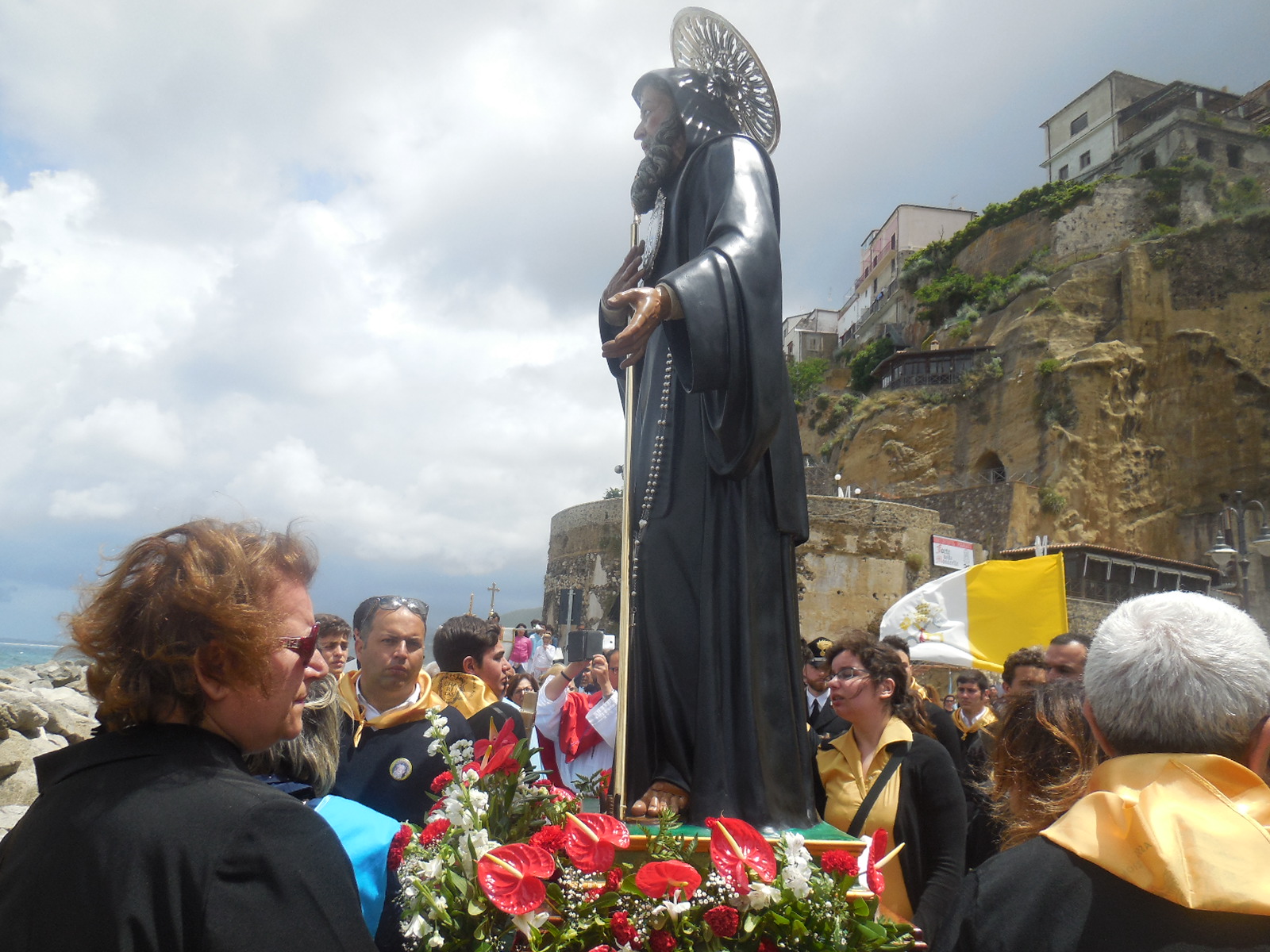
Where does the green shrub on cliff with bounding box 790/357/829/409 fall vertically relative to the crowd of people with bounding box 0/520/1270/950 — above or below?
above

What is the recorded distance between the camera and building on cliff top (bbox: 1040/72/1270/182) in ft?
132

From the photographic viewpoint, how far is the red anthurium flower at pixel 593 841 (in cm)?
164

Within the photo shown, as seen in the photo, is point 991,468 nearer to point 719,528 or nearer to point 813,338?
point 813,338

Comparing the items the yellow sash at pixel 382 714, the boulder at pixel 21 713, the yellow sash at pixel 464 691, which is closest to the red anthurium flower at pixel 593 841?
the yellow sash at pixel 382 714

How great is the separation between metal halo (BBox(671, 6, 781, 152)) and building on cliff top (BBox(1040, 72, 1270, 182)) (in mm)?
45328

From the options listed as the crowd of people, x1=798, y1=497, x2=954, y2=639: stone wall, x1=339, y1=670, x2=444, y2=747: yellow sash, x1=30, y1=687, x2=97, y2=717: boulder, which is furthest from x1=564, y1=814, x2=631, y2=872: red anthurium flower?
x1=798, y1=497, x2=954, y2=639: stone wall

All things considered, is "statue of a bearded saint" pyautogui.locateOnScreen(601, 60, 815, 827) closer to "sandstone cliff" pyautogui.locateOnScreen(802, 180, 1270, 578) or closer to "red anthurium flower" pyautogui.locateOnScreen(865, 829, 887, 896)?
"red anthurium flower" pyautogui.locateOnScreen(865, 829, 887, 896)

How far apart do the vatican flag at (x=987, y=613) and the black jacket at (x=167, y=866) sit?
7478mm

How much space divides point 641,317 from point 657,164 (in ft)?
2.84

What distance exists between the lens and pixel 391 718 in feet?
10.5

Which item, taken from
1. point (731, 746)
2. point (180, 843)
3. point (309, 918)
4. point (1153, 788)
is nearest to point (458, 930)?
point (309, 918)

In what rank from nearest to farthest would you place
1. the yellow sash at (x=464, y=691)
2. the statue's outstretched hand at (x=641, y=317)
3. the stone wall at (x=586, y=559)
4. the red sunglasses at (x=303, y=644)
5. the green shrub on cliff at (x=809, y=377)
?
the red sunglasses at (x=303, y=644) < the statue's outstretched hand at (x=641, y=317) < the yellow sash at (x=464, y=691) < the stone wall at (x=586, y=559) < the green shrub on cliff at (x=809, y=377)

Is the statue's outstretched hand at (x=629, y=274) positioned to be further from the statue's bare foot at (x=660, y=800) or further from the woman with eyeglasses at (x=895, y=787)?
the woman with eyeglasses at (x=895, y=787)

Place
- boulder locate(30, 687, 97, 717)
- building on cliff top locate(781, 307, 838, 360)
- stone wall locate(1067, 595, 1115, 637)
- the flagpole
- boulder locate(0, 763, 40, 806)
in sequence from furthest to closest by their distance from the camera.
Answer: building on cliff top locate(781, 307, 838, 360)
stone wall locate(1067, 595, 1115, 637)
boulder locate(30, 687, 97, 717)
boulder locate(0, 763, 40, 806)
the flagpole
